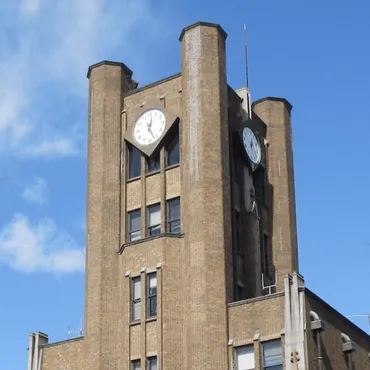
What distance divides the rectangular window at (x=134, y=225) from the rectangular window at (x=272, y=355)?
390 inches

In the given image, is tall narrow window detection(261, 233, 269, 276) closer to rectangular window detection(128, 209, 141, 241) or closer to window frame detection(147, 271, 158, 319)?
rectangular window detection(128, 209, 141, 241)

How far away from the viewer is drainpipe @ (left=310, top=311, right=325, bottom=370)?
4991 centimetres

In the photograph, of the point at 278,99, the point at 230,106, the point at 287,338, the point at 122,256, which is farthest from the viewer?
the point at 278,99

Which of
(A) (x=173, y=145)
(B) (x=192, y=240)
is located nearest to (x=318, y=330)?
(B) (x=192, y=240)

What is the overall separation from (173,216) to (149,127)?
17.2ft

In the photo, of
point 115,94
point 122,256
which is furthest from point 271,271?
point 115,94

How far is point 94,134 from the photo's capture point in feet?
197

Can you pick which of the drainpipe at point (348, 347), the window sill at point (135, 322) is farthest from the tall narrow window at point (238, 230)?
the drainpipe at point (348, 347)

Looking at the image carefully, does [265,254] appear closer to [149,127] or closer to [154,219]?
[154,219]

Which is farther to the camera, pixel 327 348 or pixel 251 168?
pixel 251 168

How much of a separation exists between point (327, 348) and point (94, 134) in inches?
684

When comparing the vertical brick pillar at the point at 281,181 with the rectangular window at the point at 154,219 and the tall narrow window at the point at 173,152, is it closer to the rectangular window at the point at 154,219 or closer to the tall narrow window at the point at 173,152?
the tall narrow window at the point at 173,152

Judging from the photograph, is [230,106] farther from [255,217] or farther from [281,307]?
[281,307]

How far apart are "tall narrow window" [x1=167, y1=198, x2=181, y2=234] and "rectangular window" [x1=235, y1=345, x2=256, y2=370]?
294 inches
